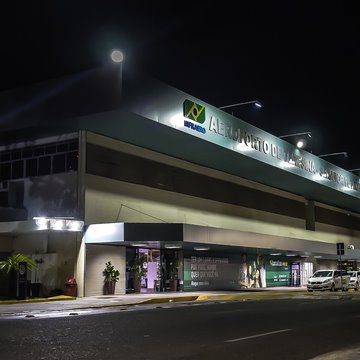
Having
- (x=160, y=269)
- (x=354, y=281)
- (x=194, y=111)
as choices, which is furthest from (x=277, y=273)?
(x=194, y=111)

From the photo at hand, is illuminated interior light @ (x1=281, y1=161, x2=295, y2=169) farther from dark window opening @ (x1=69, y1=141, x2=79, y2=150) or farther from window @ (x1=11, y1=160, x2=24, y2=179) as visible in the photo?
window @ (x1=11, y1=160, x2=24, y2=179)

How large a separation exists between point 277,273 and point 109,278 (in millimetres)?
22541

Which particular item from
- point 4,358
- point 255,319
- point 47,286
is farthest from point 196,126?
point 4,358

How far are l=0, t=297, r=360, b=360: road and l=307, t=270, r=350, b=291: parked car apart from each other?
20.3 meters

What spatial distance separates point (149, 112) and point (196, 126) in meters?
4.43

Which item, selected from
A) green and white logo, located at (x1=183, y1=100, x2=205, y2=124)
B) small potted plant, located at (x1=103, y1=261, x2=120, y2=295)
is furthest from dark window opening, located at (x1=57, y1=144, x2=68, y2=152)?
green and white logo, located at (x1=183, y1=100, x2=205, y2=124)

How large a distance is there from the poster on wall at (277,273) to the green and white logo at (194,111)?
64.8ft

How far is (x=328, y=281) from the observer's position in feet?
121

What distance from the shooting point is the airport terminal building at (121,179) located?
1147 inches

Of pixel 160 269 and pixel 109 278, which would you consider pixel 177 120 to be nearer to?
pixel 109 278

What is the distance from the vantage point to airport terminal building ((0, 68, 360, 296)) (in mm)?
29125

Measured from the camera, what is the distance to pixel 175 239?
3062 centimetres

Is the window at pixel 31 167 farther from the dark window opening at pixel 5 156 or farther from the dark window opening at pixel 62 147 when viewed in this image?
the dark window opening at pixel 62 147

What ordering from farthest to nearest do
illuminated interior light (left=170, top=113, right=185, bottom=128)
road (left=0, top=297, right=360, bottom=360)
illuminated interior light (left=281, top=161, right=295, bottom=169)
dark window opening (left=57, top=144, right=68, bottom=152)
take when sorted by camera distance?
illuminated interior light (left=281, top=161, right=295, bottom=169) → dark window opening (left=57, top=144, right=68, bottom=152) → illuminated interior light (left=170, top=113, right=185, bottom=128) → road (left=0, top=297, right=360, bottom=360)
